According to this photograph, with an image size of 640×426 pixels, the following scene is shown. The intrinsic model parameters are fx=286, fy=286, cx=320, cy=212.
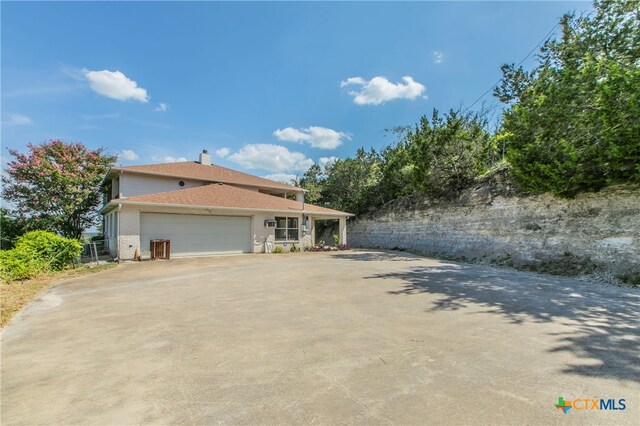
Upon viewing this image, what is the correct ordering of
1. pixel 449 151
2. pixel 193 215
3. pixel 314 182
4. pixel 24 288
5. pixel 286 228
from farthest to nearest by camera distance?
1. pixel 314 182
2. pixel 286 228
3. pixel 449 151
4. pixel 193 215
5. pixel 24 288

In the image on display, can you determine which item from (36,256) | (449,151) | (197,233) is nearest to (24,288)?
(36,256)

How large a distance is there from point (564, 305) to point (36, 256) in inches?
532

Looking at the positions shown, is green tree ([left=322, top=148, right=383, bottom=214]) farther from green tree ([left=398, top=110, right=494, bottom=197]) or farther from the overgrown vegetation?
the overgrown vegetation

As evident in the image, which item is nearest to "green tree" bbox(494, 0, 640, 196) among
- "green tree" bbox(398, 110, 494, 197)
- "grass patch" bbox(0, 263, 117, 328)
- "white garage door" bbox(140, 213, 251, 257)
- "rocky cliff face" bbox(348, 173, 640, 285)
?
"rocky cliff face" bbox(348, 173, 640, 285)

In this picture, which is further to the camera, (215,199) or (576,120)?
(215,199)

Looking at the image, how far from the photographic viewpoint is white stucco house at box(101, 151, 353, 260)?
12242mm

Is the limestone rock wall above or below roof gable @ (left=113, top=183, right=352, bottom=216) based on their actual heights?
below

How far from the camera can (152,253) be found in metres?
12.5

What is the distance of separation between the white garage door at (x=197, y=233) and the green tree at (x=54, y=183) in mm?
8096

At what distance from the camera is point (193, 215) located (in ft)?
44.9

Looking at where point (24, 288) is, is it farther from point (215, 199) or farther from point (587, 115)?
point (587, 115)

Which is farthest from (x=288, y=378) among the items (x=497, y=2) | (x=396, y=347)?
(x=497, y=2)

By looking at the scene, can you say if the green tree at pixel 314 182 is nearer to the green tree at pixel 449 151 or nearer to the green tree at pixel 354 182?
the green tree at pixel 354 182

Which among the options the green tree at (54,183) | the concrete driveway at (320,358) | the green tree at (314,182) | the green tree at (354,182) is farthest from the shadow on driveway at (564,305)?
the green tree at (54,183)
